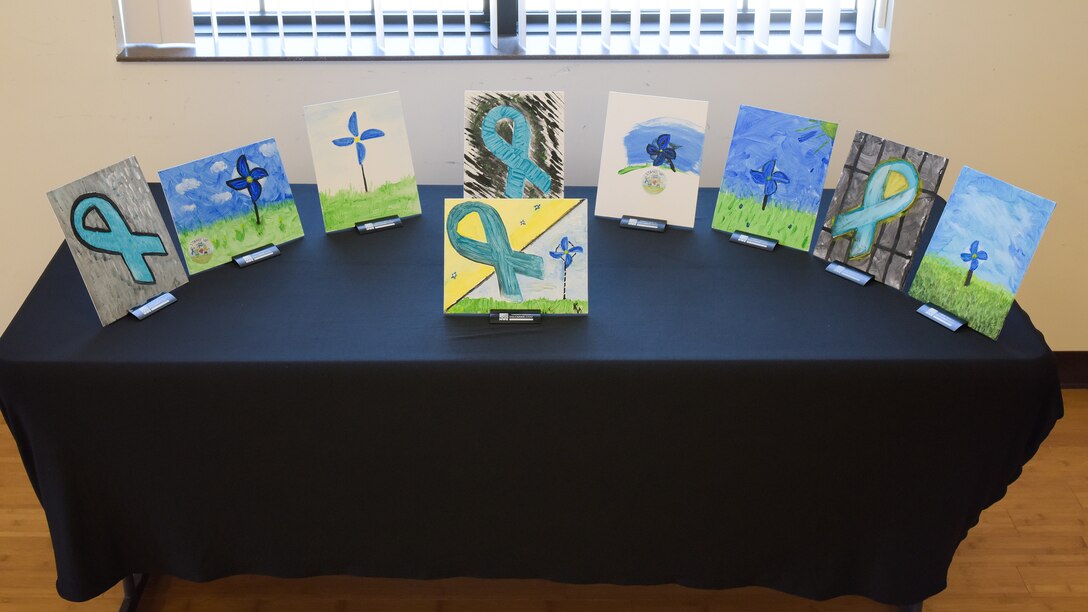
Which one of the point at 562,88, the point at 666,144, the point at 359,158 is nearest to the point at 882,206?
the point at 666,144

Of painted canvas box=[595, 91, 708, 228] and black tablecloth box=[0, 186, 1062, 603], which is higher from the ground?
painted canvas box=[595, 91, 708, 228]

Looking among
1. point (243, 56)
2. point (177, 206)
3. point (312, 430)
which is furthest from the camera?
point (243, 56)

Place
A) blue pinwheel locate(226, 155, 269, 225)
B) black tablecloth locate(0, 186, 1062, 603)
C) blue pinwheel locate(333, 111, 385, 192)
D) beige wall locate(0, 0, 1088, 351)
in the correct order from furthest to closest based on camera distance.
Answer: beige wall locate(0, 0, 1088, 351) → blue pinwheel locate(333, 111, 385, 192) → blue pinwheel locate(226, 155, 269, 225) → black tablecloth locate(0, 186, 1062, 603)

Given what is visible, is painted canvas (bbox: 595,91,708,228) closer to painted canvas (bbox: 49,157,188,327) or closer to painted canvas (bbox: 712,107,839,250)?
painted canvas (bbox: 712,107,839,250)

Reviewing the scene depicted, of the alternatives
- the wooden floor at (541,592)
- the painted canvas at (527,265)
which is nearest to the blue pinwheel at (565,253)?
the painted canvas at (527,265)

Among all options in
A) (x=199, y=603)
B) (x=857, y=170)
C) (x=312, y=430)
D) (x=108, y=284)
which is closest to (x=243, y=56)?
(x=108, y=284)

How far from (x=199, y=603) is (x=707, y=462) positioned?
1.13m

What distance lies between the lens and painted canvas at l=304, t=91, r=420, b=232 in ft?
6.50

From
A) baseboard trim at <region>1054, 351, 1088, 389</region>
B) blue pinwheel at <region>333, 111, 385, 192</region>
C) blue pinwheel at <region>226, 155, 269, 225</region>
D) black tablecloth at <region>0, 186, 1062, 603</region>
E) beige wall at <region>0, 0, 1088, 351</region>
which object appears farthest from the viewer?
baseboard trim at <region>1054, 351, 1088, 389</region>

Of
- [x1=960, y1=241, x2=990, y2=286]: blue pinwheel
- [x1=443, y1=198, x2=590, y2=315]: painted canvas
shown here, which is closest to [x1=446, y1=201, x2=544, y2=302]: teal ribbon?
[x1=443, y1=198, x2=590, y2=315]: painted canvas

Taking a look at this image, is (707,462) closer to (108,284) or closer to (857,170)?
(857,170)

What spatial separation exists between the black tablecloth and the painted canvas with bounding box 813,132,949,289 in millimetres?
78

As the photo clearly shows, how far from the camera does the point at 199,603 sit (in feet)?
6.67

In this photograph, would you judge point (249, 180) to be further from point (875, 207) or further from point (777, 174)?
point (875, 207)
